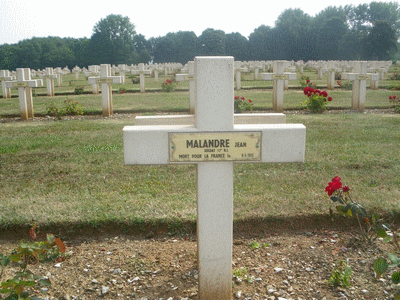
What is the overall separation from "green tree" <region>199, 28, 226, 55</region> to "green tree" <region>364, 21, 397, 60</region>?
25687 mm

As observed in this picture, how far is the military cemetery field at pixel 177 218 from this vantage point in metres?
2.96

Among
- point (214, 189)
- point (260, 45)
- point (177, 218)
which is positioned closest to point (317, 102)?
point (177, 218)

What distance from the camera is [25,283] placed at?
6.89 feet

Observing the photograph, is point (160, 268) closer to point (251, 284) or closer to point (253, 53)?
point (251, 284)

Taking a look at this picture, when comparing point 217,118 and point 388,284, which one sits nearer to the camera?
point 217,118

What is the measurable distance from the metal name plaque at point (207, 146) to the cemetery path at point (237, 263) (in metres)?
0.97

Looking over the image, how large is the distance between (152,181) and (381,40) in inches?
2602

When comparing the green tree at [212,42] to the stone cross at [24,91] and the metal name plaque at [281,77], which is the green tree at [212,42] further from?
the stone cross at [24,91]

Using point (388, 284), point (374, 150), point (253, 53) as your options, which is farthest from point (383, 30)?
point (388, 284)

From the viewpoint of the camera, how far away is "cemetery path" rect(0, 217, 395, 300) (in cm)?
285

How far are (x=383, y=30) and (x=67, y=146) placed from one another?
6505 cm

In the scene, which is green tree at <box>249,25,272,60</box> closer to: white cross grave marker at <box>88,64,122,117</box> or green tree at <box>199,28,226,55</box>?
green tree at <box>199,28,226,55</box>

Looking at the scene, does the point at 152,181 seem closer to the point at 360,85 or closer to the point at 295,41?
the point at 360,85

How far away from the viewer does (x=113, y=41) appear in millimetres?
73250
